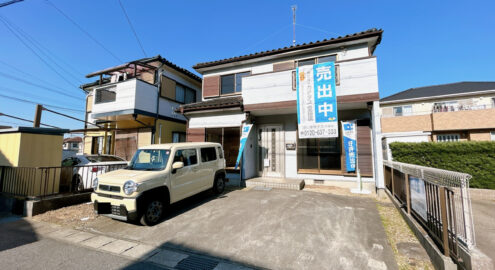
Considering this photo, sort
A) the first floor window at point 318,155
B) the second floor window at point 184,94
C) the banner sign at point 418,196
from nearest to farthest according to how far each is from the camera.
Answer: the banner sign at point 418,196 → the first floor window at point 318,155 → the second floor window at point 184,94

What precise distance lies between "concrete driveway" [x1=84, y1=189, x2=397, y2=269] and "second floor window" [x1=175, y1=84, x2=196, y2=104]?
8613mm

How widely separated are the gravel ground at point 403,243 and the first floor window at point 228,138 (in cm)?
641

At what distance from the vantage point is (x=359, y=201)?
5.98 metres

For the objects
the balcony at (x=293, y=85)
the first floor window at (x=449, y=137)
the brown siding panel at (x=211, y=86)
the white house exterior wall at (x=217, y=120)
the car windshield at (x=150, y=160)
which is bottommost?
the car windshield at (x=150, y=160)

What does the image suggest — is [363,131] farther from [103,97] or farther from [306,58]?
[103,97]

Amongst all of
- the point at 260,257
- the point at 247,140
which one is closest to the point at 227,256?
the point at 260,257

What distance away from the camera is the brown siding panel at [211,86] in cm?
1057

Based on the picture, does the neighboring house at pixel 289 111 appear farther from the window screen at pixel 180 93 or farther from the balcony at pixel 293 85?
the window screen at pixel 180 93

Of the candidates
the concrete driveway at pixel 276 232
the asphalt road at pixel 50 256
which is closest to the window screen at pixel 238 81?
the concrete driveway at pixel 276 232

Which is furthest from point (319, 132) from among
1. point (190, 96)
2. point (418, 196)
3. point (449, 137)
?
point (449, 137)

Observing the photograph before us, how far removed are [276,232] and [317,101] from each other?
16.5 ft

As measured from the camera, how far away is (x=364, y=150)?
7.38 meters

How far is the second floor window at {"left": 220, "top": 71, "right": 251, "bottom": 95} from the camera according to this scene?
33.4ft

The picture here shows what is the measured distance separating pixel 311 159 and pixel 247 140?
3.08 metres
